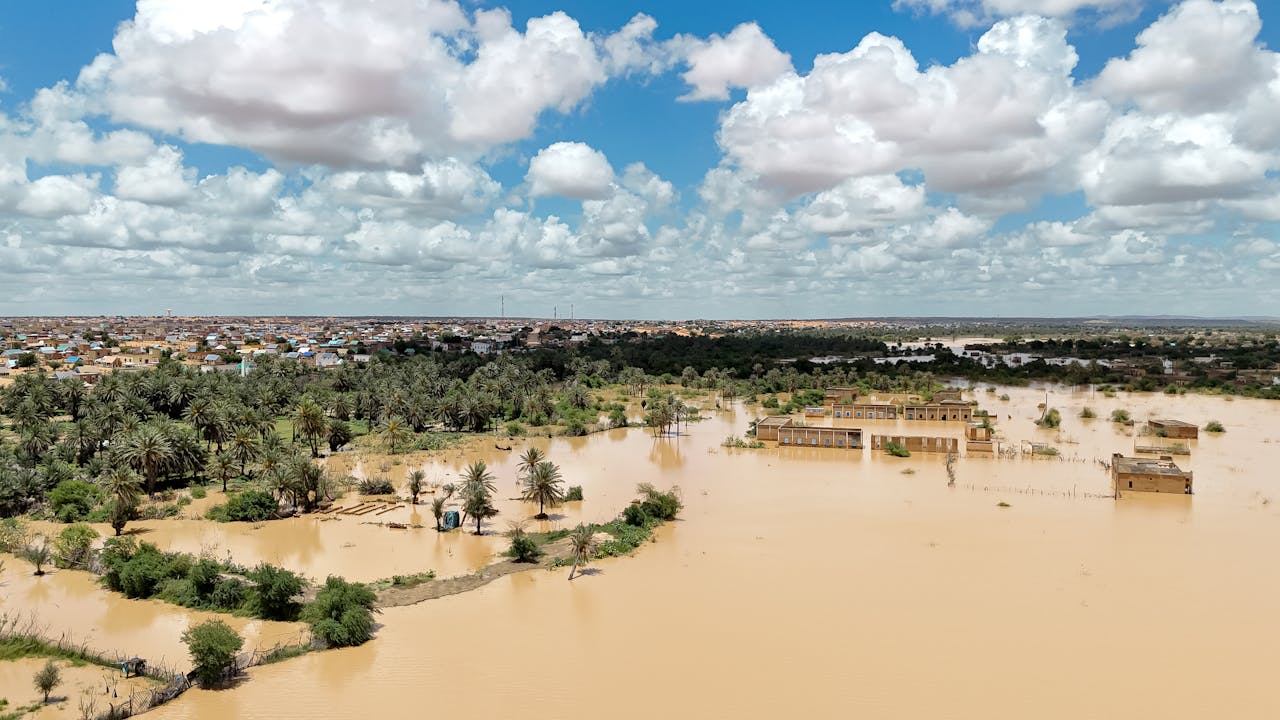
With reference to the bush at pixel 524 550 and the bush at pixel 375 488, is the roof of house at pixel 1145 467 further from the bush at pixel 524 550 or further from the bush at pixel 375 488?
the bush at pixel 375 488

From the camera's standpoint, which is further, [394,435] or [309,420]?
[394,435]

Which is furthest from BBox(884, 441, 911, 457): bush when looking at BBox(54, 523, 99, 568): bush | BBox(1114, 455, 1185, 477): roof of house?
BBox(54, 523, 99, 568): bush

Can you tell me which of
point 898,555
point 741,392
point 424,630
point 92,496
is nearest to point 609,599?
point 424,630

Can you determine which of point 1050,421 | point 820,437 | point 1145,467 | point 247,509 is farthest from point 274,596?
point 1050,421

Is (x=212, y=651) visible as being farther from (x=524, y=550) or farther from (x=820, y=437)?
(x=820, y=437)

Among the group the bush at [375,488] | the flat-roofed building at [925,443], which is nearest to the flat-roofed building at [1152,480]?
the flat-roofed building at [925,443]

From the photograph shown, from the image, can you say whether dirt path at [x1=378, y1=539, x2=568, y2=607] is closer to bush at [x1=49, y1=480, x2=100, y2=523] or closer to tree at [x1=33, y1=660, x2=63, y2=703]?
tree at [x1=33, y1=660, x2=63, y2=703]

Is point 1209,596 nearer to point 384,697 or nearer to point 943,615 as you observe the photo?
point 943,615
